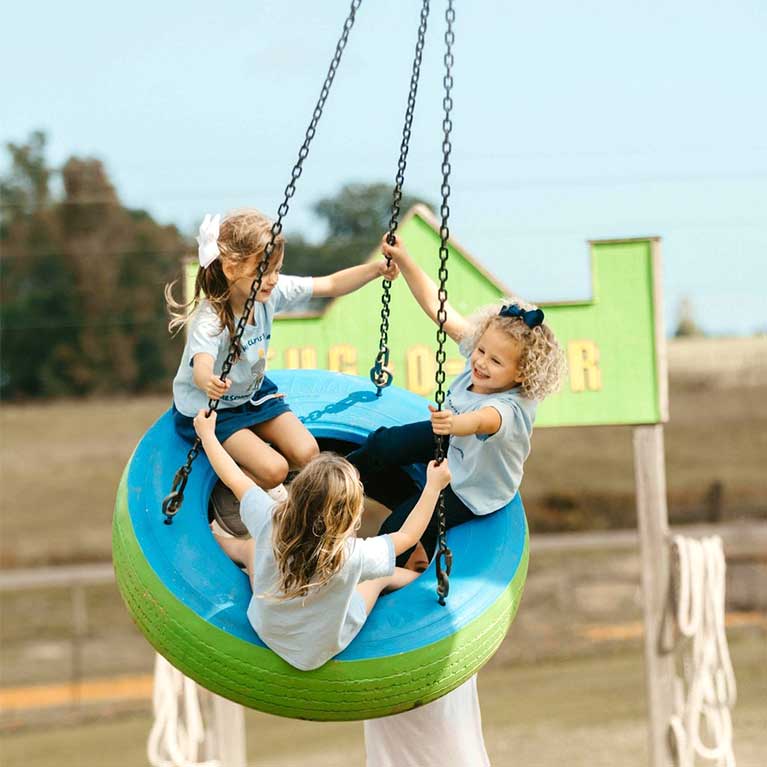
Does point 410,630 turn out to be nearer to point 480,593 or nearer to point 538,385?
point 480,593

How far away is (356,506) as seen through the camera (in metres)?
2.70

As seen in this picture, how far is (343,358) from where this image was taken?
15.9 ft

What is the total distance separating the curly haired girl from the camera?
9.95 feet

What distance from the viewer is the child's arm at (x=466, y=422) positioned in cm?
283

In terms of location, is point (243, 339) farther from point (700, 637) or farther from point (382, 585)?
point (700, 637)

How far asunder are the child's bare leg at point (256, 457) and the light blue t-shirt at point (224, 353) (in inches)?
3.4

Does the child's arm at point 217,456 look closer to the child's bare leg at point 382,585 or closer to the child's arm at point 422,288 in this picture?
the child's bare leg at point 382,585

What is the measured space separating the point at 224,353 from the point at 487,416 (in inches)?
24.2

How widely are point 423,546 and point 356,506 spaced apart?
73 centimetres

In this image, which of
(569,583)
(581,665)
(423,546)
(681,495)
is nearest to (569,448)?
(681,495)

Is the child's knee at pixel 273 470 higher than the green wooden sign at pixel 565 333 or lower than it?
lower

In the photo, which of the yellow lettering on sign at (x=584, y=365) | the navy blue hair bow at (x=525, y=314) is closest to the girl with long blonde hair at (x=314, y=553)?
the navy blue hair bow at (x=525, y=314)

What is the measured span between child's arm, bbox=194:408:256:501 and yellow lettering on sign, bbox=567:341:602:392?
7.32 ft

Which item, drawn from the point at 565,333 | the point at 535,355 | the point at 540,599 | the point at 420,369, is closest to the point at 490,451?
the point at 535,355
